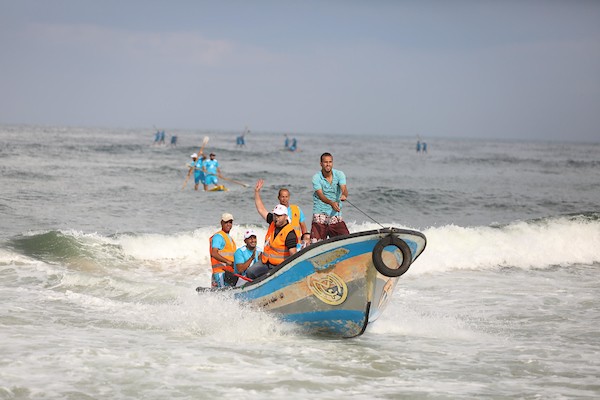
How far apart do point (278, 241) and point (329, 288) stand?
3.08 ft

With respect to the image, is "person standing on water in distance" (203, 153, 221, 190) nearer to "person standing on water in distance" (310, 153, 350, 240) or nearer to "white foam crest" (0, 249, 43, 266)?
"white foam crest" (0, 249, 43, 266)

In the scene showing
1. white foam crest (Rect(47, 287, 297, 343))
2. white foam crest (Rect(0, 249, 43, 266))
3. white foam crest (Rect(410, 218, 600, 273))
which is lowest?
white foam crest (Rect(0, 249, 43, 266))

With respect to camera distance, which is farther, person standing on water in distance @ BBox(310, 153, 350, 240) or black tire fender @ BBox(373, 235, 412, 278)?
person standing on water in distance @ BBox(310, 153, 350, 240)

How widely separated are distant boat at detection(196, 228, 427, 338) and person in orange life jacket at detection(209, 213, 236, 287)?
1.92 feet

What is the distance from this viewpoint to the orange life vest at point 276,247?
31.1 feet

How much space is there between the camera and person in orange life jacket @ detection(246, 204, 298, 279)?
9.38 m

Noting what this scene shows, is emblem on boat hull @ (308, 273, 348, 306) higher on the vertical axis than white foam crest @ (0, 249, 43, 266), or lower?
higher

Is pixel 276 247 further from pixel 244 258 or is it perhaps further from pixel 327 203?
pixel 327 203

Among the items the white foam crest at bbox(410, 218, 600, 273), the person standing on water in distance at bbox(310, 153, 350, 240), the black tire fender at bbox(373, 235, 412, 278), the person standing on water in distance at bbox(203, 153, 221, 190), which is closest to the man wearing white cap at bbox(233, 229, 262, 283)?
the person standing on water in distance at bbox(310, 153, 350, 240)

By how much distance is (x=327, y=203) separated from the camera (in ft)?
34.8

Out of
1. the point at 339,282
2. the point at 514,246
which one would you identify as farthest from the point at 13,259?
the point at 514,246

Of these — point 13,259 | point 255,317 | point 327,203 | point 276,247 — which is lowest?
point 13,259

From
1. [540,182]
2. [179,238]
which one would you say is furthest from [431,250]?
[540,182]

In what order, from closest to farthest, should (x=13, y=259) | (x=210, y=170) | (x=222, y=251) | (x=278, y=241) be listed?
(x=278, y=241) → (x=222, y=251) → (x=13, y=259) → (x=210, y=170)
